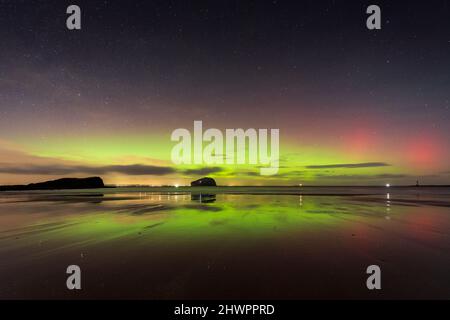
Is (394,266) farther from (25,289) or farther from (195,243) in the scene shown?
(25,289)

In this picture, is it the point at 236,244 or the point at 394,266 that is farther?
the point at 236,244

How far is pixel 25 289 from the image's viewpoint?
506 centimetres

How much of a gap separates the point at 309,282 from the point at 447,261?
14.2ft

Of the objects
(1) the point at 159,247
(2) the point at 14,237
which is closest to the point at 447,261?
(1) the point at 159,247

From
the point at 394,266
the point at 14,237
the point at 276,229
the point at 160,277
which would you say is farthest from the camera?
the point at 276,229

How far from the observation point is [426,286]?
5121 mm

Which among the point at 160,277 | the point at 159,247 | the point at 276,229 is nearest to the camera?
the point at 160,277

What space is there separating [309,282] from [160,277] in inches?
126
